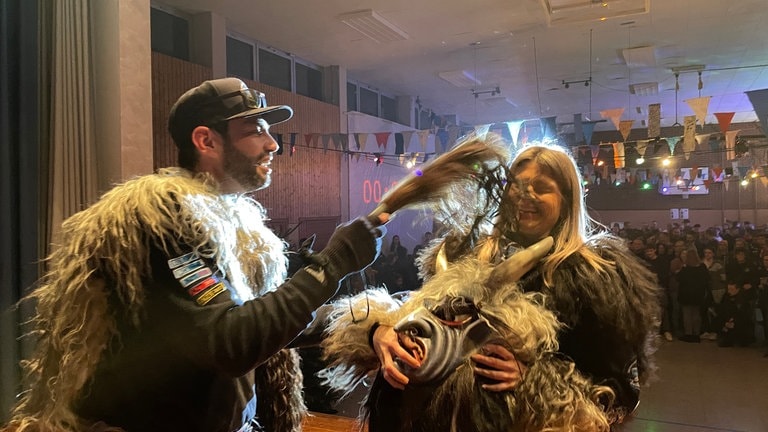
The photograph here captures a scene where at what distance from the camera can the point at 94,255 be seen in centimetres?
117

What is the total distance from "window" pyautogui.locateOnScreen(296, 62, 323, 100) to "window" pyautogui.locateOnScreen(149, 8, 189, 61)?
108cm

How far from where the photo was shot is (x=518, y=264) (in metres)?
1.34

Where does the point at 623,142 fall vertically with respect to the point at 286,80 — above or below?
below

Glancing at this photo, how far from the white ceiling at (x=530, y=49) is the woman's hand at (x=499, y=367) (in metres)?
3.04

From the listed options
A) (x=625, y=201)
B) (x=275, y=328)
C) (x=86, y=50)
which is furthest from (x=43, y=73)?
(x=625, y=201)

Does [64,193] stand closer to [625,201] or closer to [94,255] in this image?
[94,255]

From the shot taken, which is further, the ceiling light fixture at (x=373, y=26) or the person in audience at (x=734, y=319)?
the person in audience at (x=734, y=319)

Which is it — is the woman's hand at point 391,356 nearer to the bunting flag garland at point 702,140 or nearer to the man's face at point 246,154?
the man's face at point 246,154

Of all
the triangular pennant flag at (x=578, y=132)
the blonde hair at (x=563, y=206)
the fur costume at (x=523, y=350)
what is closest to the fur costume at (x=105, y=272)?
the fur costume at (x=523, y=350)

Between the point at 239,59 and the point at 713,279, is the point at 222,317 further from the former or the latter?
the point at 713,279

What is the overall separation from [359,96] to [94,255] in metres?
4.25

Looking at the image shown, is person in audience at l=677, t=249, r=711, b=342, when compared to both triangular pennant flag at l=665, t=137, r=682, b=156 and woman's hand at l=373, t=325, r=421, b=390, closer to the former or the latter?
triangular pennant flag at l=665, t=137, r=682, b=156

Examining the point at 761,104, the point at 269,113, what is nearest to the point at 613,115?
the point at 761,104

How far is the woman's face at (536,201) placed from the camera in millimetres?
1452
